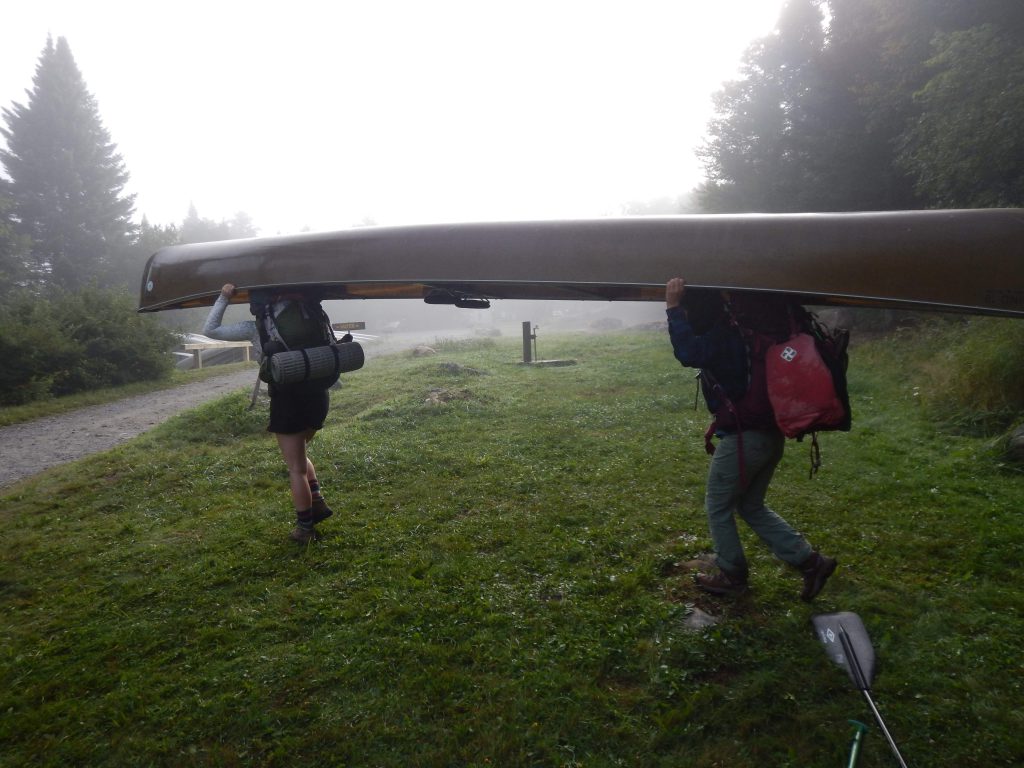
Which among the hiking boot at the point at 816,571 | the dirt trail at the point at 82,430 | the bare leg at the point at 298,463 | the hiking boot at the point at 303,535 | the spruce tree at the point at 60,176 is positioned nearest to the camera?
the hiking boot at the point at 816,571

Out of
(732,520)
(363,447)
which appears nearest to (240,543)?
(363,447)

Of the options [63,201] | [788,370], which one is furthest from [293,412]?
[63,201]

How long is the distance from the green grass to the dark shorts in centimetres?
91

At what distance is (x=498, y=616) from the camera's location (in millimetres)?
3246

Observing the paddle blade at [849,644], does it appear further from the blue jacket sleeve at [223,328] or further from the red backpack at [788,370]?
the blue jacket sleeve at [223,328]

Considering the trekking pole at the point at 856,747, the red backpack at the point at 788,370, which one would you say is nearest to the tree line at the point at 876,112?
the red backpack at the point at 788,370

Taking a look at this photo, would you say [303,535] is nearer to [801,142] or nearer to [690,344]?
[690,344]

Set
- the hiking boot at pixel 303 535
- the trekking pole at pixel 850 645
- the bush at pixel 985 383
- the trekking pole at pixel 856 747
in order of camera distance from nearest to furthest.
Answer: the trekking pole at pixel 856 747, the trekking pole at pixel 850 645, the hiking boot at pixel 303 535, the bush at pixel 985 383

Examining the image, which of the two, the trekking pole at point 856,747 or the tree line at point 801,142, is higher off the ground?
the tree line at point 801,142

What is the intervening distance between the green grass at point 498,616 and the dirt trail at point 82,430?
1.23 m

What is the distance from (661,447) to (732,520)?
332cm

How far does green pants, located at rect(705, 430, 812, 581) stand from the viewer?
3.02 meters

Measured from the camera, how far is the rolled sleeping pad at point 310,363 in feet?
12.0

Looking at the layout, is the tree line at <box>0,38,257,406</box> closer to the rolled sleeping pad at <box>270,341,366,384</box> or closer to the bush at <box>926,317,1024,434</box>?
the rolled sleeping pad at <box>270,341,366,384</box>
